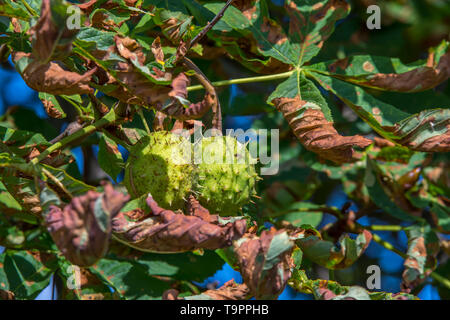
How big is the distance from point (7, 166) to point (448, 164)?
2.14 metres

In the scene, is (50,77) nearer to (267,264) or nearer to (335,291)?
(267,264)

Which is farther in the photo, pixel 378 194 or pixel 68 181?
pixel 378 194

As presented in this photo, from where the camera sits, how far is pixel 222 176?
1495 millimetres

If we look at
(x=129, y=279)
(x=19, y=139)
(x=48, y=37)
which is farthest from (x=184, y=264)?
(x=48, y=37)

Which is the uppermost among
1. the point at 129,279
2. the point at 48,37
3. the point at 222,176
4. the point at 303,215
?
the point at 48,37

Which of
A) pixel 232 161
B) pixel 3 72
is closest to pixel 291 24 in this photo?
pixel 232 161

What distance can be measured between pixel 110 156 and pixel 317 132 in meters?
0.67

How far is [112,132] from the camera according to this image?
60.0 inches

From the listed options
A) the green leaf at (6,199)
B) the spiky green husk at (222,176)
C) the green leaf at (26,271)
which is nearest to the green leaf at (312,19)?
the spiky green husk at (222,176)

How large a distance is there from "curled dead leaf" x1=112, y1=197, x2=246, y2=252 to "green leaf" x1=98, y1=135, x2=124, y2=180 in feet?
1.50

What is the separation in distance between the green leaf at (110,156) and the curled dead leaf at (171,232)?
1.50 ft

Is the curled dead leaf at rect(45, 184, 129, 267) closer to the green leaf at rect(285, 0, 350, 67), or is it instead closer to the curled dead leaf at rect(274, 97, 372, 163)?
the curled dead leaf at rect(274, 97, 372, 163)

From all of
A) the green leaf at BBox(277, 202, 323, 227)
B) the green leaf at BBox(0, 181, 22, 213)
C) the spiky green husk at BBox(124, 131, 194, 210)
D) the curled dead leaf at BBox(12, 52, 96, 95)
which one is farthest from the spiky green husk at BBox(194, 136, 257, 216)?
the green leaf at BBox(277, 202, 323, 227)

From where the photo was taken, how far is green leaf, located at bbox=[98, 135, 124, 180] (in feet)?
5.48
